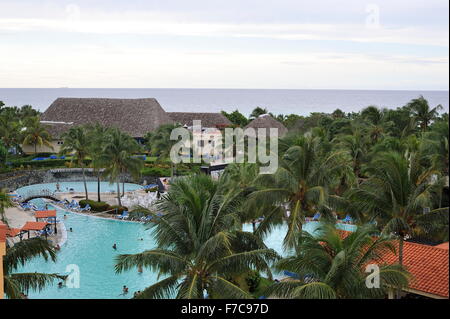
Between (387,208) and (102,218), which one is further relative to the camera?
(102,218)

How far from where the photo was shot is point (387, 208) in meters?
13.3

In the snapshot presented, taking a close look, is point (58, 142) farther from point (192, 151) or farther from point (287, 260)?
point (287, 260)

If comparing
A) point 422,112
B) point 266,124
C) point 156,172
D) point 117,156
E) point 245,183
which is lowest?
point 156,172

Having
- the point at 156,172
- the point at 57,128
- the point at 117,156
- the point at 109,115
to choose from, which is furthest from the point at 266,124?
the point at 117,156

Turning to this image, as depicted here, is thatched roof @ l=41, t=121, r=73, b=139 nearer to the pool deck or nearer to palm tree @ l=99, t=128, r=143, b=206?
the pool deck

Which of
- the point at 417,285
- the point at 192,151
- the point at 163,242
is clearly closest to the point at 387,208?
the point at 417,285

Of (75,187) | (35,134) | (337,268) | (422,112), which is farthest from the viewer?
(35,134)

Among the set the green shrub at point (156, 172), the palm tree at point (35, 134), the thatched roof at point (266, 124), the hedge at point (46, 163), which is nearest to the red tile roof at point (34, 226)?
the green shrub at point (156, 172)

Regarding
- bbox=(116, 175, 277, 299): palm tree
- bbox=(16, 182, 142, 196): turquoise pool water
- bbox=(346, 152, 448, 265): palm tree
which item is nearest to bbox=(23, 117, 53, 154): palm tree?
bbox=(16, 182, 142, 196): turquoise pool water

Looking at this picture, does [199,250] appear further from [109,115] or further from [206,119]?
[206,119]

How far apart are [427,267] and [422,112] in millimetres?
24877

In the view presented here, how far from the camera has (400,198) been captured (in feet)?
42.8

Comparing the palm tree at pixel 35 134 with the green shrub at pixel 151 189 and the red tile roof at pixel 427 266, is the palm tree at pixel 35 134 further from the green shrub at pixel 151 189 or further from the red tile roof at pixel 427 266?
the red tile roof at pixel 427 266
